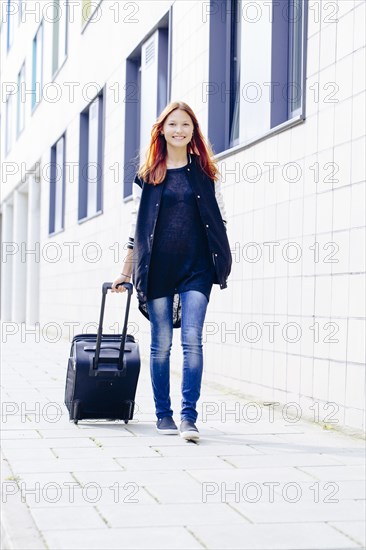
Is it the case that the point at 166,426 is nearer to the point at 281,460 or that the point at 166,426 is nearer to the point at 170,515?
the point at 281,460

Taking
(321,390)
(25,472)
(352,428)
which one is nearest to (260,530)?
(25,472)

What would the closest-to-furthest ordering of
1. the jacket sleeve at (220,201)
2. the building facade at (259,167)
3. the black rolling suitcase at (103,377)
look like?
the jacket sleeve at (220,201), the black rolling suitcase at (103,377), the building facade at (259,167)

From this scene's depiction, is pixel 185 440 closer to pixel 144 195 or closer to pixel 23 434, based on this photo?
pixel 23 434

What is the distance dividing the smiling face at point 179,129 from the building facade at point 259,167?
3.84 ft

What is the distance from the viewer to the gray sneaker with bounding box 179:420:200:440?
608 centimetres

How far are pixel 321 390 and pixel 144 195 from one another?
6.30ft

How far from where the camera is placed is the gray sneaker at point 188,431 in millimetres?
6078

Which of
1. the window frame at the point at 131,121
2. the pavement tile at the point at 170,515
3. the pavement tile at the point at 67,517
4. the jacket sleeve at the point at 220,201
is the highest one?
the window frame at the point at 131,121

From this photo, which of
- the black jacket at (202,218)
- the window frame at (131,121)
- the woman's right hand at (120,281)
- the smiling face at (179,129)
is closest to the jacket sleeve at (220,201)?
the black jacket at (202,218)

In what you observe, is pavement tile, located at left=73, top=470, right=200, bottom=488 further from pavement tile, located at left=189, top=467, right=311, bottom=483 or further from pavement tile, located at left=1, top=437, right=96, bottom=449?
pavement tile, located at left=1, top=437, right=96, bottom=449

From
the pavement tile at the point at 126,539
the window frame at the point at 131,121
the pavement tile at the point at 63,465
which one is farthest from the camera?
the window frame at the point at 131,121

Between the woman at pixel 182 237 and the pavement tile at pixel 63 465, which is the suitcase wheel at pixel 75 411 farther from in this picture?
the pavement tile at pixel 63 465

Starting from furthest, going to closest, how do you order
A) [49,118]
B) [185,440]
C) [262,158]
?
[49,118]
[262,158]
[185,440]

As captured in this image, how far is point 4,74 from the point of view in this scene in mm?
33906
